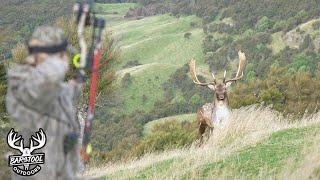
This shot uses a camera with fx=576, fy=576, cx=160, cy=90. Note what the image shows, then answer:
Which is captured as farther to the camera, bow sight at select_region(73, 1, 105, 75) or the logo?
bow sight at select_region(73, 1, 105, 75)

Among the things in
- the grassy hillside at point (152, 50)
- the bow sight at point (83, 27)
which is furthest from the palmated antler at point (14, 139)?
the grassy hillside at point (152, 50)

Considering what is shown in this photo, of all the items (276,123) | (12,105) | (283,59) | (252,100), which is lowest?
(283,59)

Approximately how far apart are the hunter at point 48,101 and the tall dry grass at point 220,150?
3.11 m

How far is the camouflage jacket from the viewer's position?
379cm

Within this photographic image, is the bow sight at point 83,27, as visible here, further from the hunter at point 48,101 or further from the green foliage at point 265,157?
the green foliage at point 265,157

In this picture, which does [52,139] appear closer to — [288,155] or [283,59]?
[288,155]

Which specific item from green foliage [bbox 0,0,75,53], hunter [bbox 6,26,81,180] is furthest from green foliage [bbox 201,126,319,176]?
green foliage [bbox 0,0,75,53]

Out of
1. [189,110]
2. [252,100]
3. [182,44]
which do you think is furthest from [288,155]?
[182,44]

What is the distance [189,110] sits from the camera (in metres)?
95.8

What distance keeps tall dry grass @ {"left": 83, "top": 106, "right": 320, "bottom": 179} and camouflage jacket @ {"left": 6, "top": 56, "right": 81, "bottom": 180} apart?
3130 millimetres

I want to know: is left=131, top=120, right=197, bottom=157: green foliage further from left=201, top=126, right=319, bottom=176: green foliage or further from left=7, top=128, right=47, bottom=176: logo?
left=7, top=128, right=47, bottom=176: logo

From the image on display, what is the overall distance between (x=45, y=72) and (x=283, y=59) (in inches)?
4415

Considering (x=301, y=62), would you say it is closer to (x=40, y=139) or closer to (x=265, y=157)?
(x=265, y=157)

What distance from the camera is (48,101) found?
3.85m
